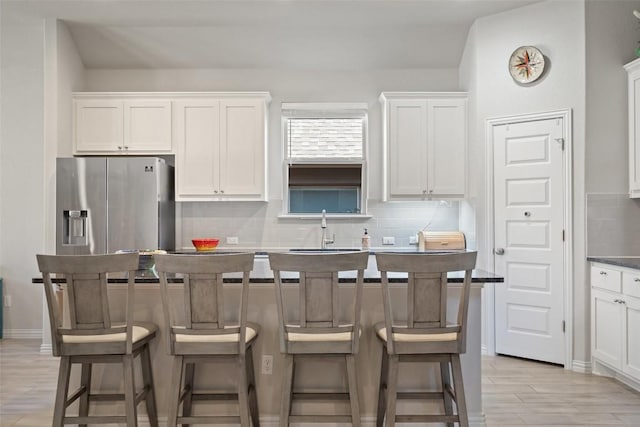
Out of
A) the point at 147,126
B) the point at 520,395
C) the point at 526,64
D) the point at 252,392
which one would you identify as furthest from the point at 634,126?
the point at 147,126

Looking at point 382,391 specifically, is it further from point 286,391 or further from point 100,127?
point 100,127

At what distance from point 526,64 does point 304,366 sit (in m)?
3.31

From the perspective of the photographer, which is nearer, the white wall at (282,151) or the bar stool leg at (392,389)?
the bar stool leg at (392,389)

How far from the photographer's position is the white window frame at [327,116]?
5.15m

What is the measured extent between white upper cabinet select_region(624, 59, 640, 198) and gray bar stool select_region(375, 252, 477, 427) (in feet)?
7.76

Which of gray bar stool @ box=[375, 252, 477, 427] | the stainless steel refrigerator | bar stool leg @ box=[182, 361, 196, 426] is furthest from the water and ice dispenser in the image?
gray bar stool @ box=[375, 252, 477, 427]

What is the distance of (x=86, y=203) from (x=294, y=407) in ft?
9.93

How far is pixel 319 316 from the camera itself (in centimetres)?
226

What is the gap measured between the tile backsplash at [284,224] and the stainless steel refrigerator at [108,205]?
732mm

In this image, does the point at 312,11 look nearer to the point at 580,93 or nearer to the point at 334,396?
the point at 580,93

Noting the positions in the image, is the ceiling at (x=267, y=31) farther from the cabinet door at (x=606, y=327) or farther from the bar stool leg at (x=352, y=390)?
the bar stool leg at (x=352, y=390)

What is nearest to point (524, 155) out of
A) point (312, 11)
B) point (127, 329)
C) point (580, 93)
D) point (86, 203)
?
point (580, 93)

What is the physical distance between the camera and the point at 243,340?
2.26 meters

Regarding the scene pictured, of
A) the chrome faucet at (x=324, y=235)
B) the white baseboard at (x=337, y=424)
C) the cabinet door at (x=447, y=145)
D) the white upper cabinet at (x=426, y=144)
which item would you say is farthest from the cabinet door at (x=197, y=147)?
the white baseboard at (x=337, y=424)
